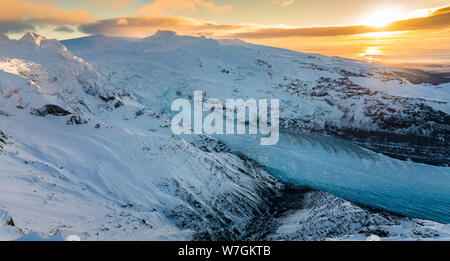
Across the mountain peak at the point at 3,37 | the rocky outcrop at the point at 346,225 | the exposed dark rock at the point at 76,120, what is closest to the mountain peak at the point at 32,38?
the mountain peak at the point at 3,37

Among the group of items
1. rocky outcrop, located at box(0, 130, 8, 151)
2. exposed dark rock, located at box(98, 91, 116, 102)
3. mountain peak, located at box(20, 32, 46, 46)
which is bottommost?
rocky outcrop, located at box(0, 130, 8, 151)

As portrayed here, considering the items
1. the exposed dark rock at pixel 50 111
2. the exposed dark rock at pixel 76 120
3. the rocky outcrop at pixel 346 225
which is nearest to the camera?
the rocky outcrop at pixel 346 225

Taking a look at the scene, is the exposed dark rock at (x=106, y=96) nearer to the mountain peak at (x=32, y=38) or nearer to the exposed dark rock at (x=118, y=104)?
the exposed dark rock at (x=118, y=104)

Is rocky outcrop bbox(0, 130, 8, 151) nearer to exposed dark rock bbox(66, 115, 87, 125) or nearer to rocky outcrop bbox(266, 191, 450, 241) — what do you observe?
exposed dark rock bbox(66, 115, 87, 125)

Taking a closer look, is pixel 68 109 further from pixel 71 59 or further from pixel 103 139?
pixel 71 59

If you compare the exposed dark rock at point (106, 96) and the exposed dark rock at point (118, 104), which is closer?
the exposed dark rock at point (106, 96)

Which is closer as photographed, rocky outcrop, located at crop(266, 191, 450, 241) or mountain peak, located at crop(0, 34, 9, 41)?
rocky outcrop, located at crop(266, 191, 450, 241)

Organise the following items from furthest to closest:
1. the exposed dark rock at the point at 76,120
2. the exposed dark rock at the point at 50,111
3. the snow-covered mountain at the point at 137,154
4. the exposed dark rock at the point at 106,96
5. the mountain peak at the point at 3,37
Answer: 1. the mountain peak at the point at 3,37
2. the exposed dark rock at the point at 106,96
3. the exposed dark rock at the point at 76,120
4. the exposed dark rock at the point at 50,111
5. the snow-covered mountain at the point at 137,154

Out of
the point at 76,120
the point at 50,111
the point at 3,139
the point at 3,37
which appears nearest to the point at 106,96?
the point at 76,120

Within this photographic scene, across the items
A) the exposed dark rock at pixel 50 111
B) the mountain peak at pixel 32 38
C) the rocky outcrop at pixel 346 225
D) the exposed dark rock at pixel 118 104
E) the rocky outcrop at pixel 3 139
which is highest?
the mountain peak at pixel 32 38

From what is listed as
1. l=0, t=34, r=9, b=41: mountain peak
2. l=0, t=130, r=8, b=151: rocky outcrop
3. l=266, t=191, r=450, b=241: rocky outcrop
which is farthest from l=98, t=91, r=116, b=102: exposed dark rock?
l=266, t=191, r=450, b=241: rocky outcrop
